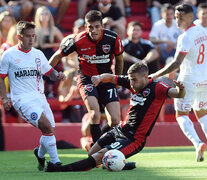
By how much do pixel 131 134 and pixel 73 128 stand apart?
18.4 feet

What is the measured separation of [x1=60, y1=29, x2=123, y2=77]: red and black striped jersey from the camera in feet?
29.0

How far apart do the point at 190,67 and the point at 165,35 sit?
19.1ft

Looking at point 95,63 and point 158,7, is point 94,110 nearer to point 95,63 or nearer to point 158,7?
point 95,63

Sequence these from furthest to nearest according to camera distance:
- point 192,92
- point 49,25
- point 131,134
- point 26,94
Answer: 1. point 49,25
2. point 192,92
3. point 26,94
4. point 131,134

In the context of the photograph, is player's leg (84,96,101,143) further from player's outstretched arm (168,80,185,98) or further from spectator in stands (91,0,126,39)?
spectator in stands (91,0,126,39)

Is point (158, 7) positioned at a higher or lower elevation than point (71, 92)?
higher

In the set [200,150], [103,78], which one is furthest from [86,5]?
[103,78]

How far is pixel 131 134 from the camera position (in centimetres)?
709

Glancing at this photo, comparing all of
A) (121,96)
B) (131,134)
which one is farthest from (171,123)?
(131,134)

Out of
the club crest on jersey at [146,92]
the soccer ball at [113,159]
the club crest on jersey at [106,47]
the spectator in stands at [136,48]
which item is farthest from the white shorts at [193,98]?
the spectator in stands at [136,48]

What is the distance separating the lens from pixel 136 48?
13.0 metres

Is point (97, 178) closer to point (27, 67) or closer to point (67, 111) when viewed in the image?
point (27, 67)

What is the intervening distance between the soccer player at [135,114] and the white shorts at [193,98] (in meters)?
1.45

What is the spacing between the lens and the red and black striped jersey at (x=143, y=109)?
6.98 m
